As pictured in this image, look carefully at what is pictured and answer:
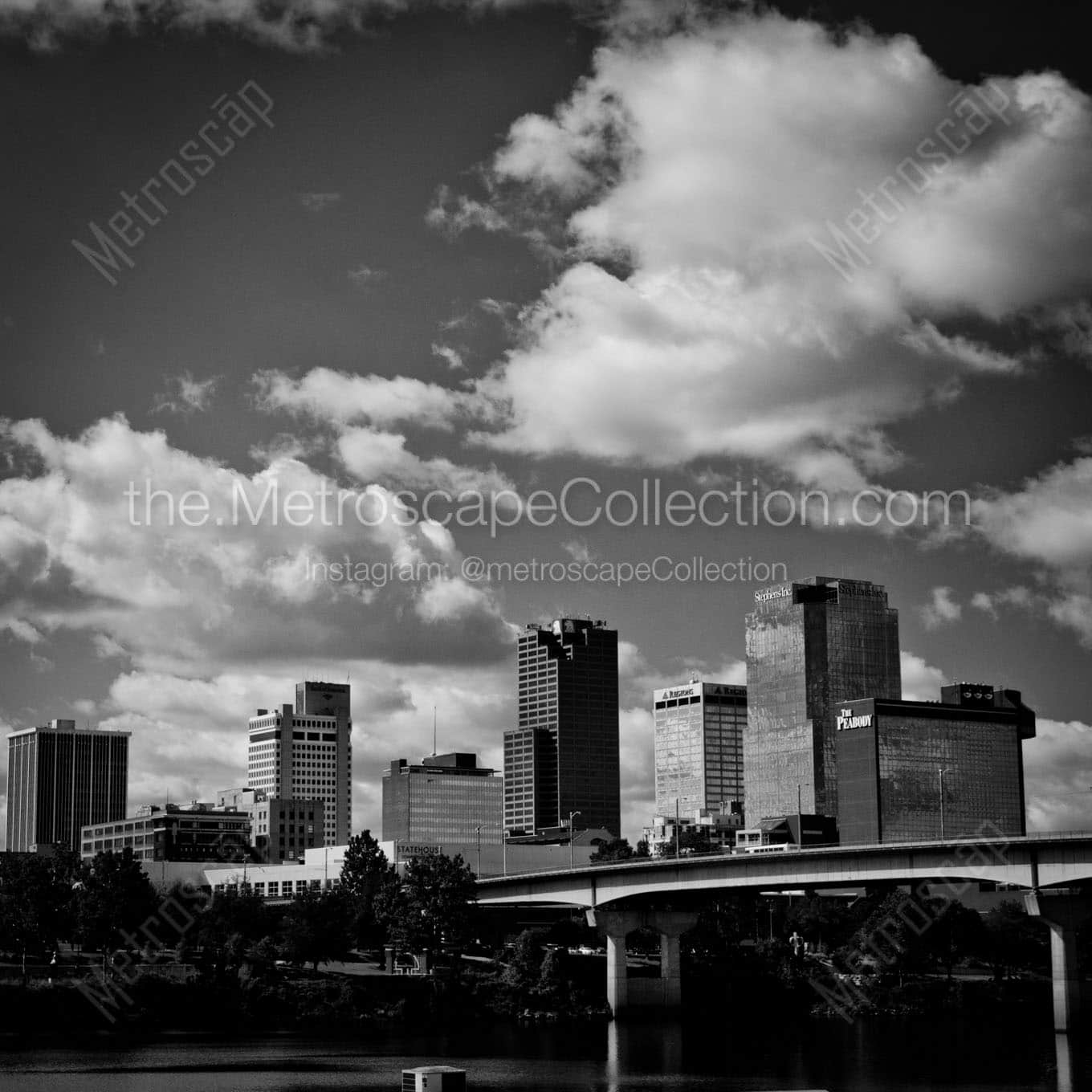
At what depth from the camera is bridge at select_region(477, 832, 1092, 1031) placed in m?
155

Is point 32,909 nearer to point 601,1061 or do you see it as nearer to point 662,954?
point 662,954

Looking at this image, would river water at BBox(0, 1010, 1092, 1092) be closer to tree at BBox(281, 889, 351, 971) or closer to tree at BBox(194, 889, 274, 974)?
tree at BBox(194, 889, 274, 974)

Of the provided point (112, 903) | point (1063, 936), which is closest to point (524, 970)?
point (112, 903)

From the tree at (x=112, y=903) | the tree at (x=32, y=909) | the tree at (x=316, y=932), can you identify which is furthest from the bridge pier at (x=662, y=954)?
the tree at (x=32, y=909)

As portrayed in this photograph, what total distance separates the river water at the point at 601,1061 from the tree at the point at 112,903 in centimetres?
4511

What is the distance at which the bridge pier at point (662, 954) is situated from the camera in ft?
624

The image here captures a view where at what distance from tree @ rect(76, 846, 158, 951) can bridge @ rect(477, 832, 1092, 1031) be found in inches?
1994

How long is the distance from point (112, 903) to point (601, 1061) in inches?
2904

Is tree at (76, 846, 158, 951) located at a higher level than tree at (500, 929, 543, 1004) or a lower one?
higher

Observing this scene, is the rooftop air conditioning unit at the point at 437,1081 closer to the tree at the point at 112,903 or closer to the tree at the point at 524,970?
the tree at the point at 524,970

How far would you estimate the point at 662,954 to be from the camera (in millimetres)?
197750

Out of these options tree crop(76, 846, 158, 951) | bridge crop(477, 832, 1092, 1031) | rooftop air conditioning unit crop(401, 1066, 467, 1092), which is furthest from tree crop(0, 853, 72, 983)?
rooftop air conditioning unit crop(401, 1066, 467, 1092)

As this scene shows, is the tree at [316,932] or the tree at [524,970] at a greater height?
the tree at [316,932]

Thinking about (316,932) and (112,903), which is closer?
(112,903)
